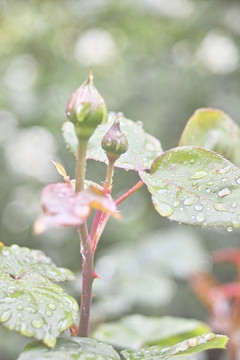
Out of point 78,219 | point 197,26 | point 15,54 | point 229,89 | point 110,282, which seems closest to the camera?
point 78,219

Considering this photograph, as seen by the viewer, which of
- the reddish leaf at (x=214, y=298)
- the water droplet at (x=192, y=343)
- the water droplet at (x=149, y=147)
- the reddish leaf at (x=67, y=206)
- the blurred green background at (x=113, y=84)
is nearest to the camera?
the reddish leaf at (x=67, y=206)

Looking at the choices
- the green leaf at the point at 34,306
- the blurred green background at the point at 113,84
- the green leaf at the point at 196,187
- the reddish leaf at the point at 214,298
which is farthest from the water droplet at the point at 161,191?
the blurred green background at the point at 113,84

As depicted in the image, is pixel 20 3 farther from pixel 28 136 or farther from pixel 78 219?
pixel 78 219

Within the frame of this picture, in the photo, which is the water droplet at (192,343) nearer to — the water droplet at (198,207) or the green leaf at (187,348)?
the green leaf at (187,348)

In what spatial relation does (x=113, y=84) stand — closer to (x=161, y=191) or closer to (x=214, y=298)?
(x=214, y=298)

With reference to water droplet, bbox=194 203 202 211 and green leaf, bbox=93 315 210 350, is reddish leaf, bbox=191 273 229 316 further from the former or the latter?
water droplet, bbox=194 203 202 211

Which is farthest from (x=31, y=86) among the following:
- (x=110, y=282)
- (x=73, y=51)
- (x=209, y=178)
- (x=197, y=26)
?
(x=209, y=178)

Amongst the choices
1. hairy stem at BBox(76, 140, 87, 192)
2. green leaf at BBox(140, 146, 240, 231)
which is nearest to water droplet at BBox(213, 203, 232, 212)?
green leaf at BBox(140, 146, 240, 231)
